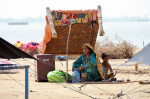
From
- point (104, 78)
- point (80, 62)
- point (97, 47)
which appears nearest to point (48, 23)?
point (80, 62)

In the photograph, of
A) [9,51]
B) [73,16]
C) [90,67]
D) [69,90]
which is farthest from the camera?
[73,16]

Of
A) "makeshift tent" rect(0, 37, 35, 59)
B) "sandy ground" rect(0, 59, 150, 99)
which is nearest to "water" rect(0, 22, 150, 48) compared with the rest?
"sandy ground" rect(0, 59, 150, 99)

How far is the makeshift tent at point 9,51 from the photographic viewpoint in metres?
7.07

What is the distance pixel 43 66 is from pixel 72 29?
1274mm

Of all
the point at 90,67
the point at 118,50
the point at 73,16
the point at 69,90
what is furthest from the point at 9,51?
the point at 118,50

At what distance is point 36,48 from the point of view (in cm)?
1888

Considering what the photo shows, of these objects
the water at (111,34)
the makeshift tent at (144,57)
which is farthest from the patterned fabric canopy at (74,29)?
the water at (111,34)

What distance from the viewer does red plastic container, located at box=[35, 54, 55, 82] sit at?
1041 centimetres

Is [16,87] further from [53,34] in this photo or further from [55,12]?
[55,12]

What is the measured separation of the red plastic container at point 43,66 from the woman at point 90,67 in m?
0.83

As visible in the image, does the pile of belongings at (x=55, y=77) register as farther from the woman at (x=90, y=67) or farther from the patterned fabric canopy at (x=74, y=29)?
the patterned fabric canopy at (x=74, y=29)

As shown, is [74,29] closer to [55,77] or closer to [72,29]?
[72,29]

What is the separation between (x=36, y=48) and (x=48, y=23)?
8210 millimetres

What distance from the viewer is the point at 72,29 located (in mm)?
11023
